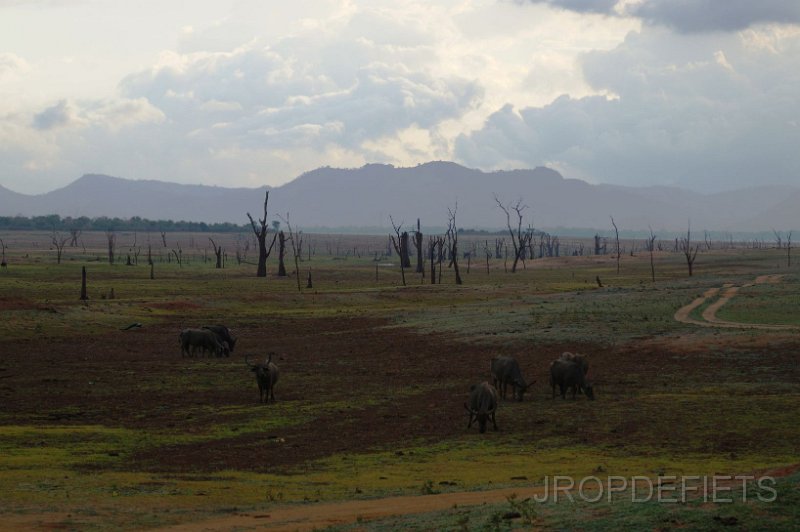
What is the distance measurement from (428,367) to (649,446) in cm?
1633

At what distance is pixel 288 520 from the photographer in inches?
608

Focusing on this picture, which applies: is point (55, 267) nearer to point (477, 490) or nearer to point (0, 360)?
point (0, 360)

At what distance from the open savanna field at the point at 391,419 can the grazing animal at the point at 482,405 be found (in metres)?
0.38

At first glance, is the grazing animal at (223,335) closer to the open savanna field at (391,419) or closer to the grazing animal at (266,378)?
the open savanna field at (391,419)

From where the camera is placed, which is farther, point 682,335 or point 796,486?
point 682,335

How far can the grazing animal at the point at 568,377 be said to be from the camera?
2891 centimetres

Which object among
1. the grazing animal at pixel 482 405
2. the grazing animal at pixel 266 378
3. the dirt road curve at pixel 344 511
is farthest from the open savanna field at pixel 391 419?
the grazing animal at pixel 266 378

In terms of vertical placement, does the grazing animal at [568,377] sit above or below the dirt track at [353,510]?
above

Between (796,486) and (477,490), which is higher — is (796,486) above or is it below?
above

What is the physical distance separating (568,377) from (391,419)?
5.31 m

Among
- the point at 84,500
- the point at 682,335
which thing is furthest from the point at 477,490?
the point at 682,335

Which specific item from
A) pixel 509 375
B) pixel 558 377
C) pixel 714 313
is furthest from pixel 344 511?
pixel 714 313

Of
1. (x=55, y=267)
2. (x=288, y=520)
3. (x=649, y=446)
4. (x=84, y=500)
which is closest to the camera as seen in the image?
(x=288, y=520)

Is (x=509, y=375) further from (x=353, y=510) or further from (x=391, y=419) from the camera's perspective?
(x=353, y=510)
